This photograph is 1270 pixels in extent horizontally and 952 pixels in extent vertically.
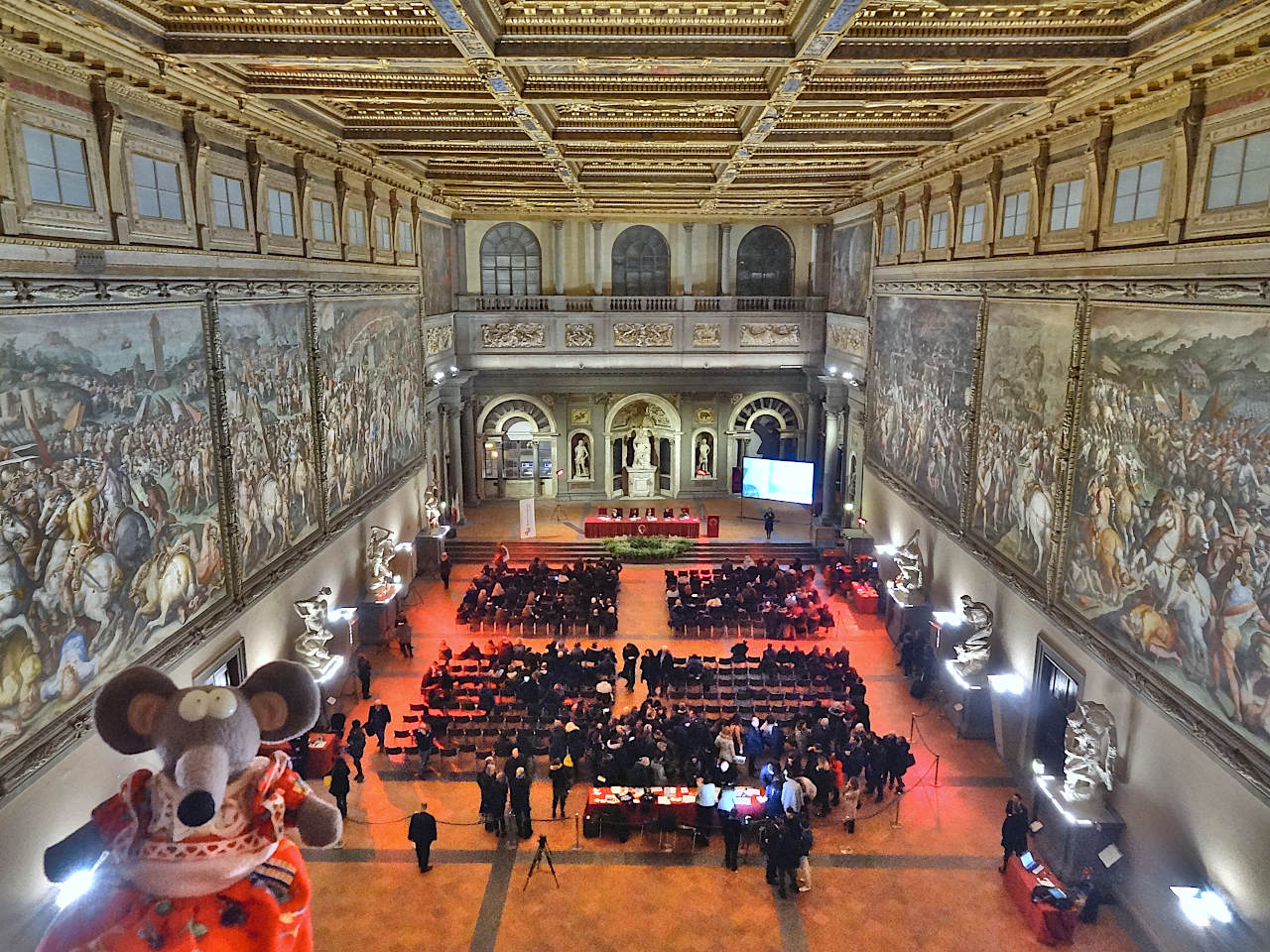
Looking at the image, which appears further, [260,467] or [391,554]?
[391,554]


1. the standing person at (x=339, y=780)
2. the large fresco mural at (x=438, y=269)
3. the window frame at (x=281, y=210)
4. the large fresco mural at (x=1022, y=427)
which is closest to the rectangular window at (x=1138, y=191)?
the large fresco mural at (x=1022, y=427)

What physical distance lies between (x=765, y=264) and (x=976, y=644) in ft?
53.9

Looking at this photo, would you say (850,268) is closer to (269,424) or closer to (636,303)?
(636,303)

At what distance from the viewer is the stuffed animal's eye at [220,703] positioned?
4.90 meters

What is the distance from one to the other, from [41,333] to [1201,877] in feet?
40.9

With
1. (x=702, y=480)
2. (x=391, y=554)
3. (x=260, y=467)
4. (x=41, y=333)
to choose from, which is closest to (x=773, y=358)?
(x=702, y=480)

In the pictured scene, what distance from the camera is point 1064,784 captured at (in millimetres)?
10703

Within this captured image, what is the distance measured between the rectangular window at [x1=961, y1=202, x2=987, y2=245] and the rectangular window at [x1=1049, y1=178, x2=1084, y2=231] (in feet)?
7.76

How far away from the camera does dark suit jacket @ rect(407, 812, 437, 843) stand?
10836 mm

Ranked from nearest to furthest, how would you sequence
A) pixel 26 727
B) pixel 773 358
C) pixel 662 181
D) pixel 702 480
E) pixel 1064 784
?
pixel 26 727 → pixel 1064 784 → pixel 662 181 → pixel 773 358 → pixel 702 480

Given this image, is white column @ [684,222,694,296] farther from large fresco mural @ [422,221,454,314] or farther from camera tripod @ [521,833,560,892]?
camera tripod @ [521,833,560,892]

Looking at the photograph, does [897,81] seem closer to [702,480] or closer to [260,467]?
[260,467]

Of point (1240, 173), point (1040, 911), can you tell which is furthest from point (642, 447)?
point (1240, 173)

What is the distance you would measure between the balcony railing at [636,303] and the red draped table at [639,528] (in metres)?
6.67
